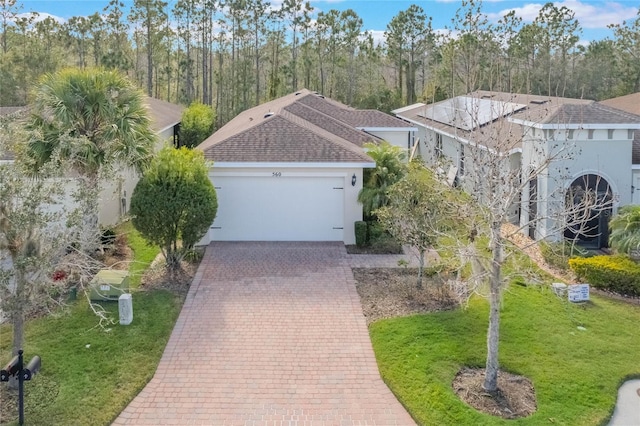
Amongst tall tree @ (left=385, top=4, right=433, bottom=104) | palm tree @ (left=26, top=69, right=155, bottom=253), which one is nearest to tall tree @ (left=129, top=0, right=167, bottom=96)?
tall tree @ (left=385, top=4, right=433, bottom=104)

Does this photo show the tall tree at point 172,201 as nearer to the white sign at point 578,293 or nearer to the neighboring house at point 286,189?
the neighboring house at point 286,189

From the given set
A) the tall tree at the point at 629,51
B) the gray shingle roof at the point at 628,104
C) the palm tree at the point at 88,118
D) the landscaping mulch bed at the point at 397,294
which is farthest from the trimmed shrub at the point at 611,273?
the tall tree at the point at 629,51

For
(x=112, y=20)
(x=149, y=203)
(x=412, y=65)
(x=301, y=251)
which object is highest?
(x=112, y=20)

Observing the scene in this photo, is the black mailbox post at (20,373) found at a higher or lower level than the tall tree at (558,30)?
lower

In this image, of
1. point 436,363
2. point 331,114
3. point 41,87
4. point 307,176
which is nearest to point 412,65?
point 331,114

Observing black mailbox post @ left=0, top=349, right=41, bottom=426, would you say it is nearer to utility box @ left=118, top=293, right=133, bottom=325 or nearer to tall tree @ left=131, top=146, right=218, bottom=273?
utility box @ left=118, top=293, right=133, bottom=325

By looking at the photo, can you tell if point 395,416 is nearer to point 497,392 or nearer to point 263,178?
point 497,392
